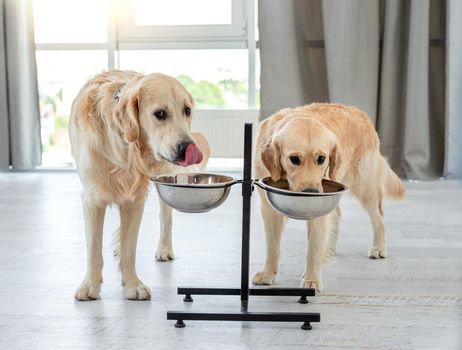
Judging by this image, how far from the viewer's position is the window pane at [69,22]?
17.2ft

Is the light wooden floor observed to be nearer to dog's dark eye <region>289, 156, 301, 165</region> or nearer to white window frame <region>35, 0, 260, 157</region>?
dog's dark eye <region>289, 156, 301, 165</region>

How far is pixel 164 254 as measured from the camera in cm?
270

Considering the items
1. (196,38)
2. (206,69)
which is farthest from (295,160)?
→ (206,69)

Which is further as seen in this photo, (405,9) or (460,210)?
(405,9)

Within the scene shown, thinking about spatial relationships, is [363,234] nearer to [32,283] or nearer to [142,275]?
[142,275]

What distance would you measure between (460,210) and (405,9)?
1.73 m

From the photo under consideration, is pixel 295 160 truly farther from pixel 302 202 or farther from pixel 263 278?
pixel 263 278

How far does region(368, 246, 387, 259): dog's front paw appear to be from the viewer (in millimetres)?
2740

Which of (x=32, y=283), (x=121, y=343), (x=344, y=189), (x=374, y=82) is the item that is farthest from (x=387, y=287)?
(x=374, y=82)

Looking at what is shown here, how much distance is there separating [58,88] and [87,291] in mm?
3617

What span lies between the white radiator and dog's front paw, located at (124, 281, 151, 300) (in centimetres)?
291

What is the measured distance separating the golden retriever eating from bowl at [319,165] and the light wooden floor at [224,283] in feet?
0.40

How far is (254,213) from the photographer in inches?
145

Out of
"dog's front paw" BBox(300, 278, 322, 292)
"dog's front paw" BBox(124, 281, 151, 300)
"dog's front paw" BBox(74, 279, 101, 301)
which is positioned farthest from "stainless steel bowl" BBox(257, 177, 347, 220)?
"dog's front paw" BBox(74, 279, 101, 301)
